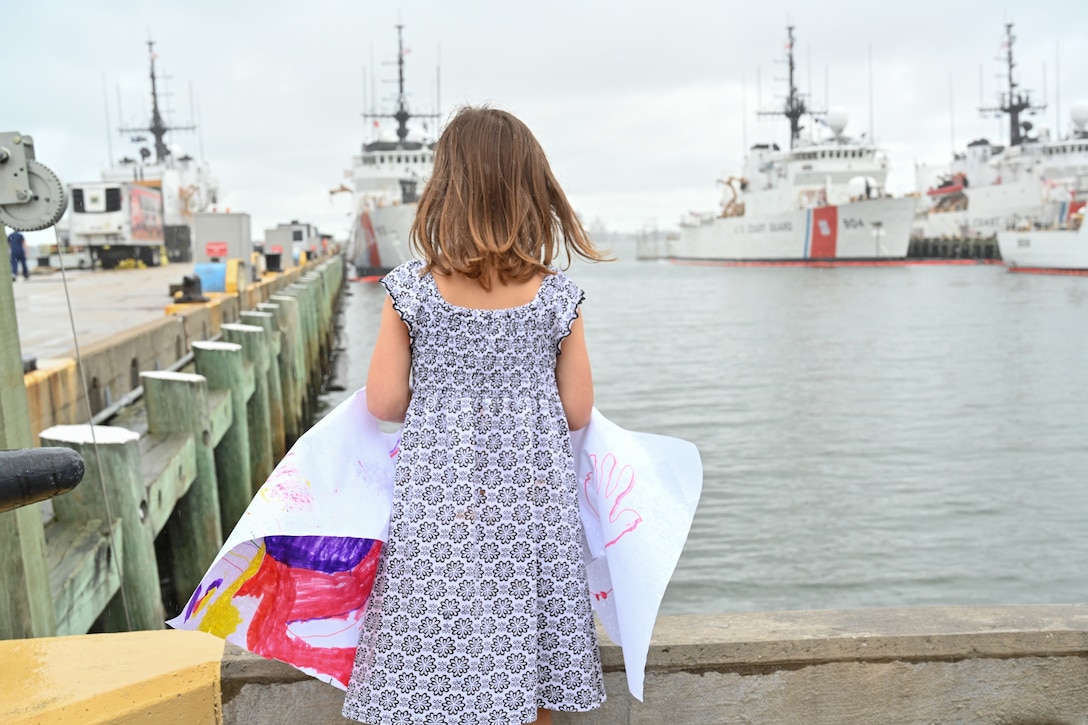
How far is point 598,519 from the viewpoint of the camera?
221cm

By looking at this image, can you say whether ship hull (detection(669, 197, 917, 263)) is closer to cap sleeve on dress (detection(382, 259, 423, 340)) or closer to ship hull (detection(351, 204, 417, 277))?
ship hull (detection(351, 204, 417, 277))

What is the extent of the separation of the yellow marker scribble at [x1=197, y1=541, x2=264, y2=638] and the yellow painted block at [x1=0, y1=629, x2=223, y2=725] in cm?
21

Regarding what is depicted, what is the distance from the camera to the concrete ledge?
8.02 ft

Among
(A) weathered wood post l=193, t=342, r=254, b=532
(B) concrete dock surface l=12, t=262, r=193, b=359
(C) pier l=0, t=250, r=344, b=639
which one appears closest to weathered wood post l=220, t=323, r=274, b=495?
(C) pier l=0, t=250, r=344, b=639

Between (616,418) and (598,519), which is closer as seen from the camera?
(598,519)

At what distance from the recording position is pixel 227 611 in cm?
214

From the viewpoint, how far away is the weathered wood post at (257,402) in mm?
8789

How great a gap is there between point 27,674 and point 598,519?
1185 mm

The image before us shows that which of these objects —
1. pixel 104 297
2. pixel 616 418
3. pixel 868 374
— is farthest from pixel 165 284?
pixel 868 374

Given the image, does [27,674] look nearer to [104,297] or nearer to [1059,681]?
[1059,681]

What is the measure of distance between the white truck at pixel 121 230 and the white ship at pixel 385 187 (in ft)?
43.0

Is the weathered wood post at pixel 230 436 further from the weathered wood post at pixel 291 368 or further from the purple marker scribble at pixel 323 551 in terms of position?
the purple marker scribble at pixel 323 551

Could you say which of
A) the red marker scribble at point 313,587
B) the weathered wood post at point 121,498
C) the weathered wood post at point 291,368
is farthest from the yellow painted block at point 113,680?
the weathered wood post at point 291,368

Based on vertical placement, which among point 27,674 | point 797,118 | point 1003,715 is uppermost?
point 797,118
